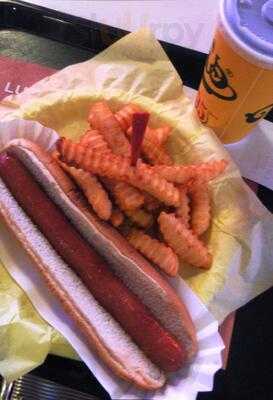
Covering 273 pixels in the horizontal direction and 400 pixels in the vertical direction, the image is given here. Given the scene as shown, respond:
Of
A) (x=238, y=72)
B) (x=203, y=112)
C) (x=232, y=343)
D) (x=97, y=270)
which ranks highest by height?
(x=238, y=72)

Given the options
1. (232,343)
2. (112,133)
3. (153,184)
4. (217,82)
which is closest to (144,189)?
(153,184)

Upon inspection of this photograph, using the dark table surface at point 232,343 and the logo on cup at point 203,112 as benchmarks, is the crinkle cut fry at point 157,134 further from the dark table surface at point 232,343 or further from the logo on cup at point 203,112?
the dark table surface at point 232,343

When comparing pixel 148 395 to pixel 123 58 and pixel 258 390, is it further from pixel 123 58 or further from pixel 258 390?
pixel 123 58

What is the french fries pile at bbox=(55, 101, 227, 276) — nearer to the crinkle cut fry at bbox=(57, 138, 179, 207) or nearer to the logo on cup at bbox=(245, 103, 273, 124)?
the crinkle cut fry at bbox=(57, 138, 179, 207)

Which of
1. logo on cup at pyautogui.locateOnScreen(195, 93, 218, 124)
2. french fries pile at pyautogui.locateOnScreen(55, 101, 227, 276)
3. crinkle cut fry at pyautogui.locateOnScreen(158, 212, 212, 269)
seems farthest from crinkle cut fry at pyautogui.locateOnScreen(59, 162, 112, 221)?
logo on cup at pyautogui.locateOnScreen(195, 93, 218, 124)

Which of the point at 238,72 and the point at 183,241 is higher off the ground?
the point at 238,72

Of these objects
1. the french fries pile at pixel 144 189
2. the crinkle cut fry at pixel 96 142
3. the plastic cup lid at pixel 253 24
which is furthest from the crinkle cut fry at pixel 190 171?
the plastic cup lid at pixel 253 24

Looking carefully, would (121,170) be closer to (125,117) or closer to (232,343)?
(125,117)
